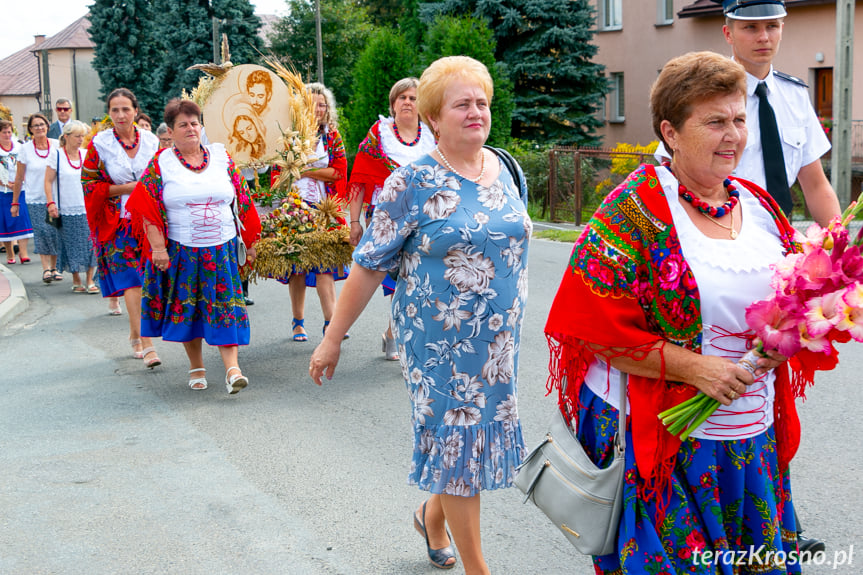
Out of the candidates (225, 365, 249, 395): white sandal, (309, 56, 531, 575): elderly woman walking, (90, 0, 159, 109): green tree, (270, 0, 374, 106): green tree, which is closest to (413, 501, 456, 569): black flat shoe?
(309, 56, 531, 575): elderly woman walking

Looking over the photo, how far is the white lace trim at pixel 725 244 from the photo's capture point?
101 inches

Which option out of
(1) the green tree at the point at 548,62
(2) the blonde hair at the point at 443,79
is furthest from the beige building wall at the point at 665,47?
(2) the blonde hair at the point at 443,79

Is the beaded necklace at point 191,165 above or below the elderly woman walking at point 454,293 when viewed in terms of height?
above

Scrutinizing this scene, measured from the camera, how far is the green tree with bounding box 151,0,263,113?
4562 cm

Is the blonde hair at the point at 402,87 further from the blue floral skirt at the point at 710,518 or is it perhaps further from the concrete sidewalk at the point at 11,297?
the concrete sidewalk at the point at 11,297

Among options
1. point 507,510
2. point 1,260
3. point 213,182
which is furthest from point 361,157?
point 1,260

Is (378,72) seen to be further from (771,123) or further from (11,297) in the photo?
(771,123)

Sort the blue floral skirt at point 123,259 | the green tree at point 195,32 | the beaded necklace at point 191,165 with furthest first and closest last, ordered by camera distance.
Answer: the green tree at point 195,32
the blue floral skirt at point 123,259
the beaded necklace at point 191,165

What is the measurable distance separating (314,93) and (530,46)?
62.9 ft

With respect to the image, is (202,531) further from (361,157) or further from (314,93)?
(314,93)

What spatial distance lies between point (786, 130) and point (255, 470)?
3180 mm

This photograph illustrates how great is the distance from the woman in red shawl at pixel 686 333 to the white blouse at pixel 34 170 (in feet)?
39.6

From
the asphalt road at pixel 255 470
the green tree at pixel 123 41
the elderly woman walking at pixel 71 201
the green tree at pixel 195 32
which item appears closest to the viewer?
the asphalt road at pixel 255 470

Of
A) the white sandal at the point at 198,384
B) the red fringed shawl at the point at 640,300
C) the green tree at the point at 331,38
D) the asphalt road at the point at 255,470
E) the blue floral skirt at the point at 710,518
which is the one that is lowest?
the asphalt road at the point at 255,470
